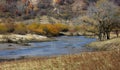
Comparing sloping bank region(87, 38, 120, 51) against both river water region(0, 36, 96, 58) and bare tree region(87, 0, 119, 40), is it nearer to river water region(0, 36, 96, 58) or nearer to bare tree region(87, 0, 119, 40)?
river water region(0, 36, 96, 58)

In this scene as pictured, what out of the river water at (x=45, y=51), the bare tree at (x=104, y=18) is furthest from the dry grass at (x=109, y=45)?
the bare tree at (x=104, y=18)

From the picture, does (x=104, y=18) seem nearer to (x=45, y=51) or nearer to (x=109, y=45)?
(x=109, y=45)

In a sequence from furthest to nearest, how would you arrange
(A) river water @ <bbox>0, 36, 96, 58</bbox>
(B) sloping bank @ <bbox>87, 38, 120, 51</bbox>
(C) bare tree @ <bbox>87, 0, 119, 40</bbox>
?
(C) bare tree @ <bbox>87, 0, 119, 40</bbox> < (B) sloping bank @ <bbox>87, 38, 120, 51</bbox> < (A) river water @ <bbox>0, 36, 96, 58</bbox>

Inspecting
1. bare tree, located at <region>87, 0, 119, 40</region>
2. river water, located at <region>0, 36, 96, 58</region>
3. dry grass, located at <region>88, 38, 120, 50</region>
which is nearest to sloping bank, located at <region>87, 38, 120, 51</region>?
dry grass, located at <region>88, 38, 120, 50</region>

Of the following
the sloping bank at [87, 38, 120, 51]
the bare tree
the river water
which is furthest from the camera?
the bare tree

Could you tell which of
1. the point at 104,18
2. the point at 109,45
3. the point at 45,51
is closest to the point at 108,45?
the point at 109,45

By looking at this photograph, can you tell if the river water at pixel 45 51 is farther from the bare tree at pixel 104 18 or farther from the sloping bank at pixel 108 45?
the bare tree at pixel 104 18

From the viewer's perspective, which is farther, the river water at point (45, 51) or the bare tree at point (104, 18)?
the bare tree at point (104, 18)

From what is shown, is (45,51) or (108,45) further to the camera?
(45,51)

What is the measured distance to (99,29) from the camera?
246 feet

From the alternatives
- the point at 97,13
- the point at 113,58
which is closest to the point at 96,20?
the point at 97,13

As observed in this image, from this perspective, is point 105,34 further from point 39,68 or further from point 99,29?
point 39,68

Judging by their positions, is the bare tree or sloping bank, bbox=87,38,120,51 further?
the bare tree

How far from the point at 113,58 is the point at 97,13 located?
213 ft
